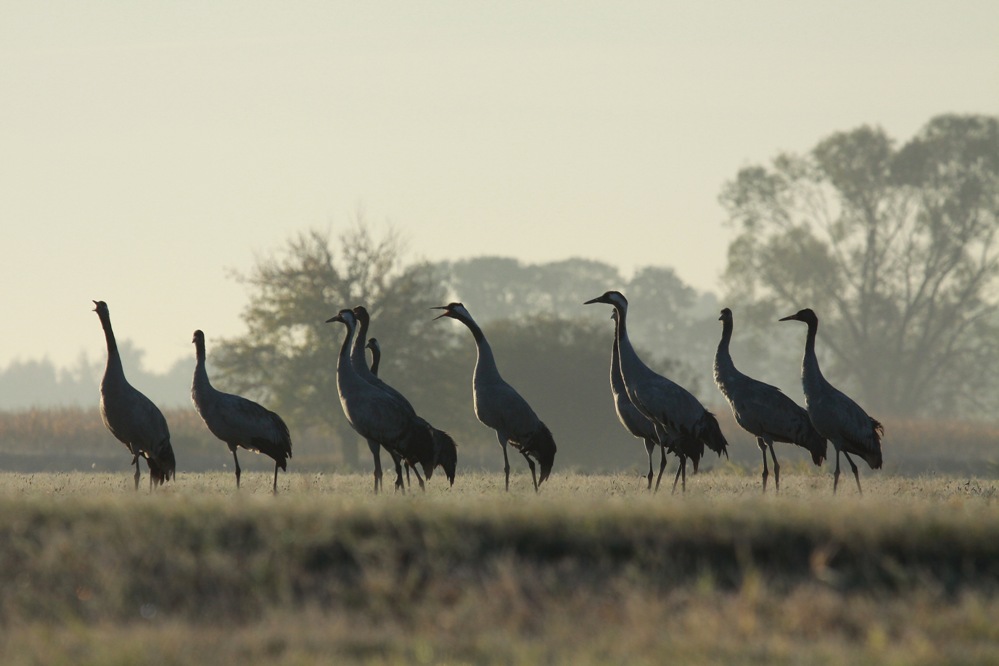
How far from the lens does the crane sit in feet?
60.2

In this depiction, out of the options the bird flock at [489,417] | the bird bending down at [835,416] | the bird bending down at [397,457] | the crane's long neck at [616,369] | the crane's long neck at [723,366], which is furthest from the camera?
the crane's long neck at [616,369]

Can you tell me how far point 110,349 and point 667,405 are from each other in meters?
7.99

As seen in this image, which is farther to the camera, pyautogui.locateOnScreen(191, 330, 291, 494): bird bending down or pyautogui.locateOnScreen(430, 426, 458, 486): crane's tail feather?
pyautogui.locateOnScreen(430, 426, 458, 486): crane's tail feather

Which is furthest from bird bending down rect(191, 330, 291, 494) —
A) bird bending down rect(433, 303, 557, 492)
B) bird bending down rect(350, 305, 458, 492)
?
bird bending down rect(433, 303, 557, 492)

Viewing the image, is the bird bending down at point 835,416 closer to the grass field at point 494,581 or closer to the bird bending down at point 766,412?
the bird bending down at point 766,412

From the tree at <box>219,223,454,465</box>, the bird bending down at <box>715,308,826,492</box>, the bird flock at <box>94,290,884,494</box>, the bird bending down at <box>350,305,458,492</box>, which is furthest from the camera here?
the tree at <box>219,223,454,465</box>

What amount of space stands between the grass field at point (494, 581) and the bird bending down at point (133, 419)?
4.26 m

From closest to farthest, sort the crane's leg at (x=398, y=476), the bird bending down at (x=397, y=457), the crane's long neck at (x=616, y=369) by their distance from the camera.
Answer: the crane's leg at (x=398, y=476) → the bird bending down at (x=397, y=457) → the crane's long neck at (x=616, y=369)

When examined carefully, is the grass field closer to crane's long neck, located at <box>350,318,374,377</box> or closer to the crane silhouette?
the crane silhouette

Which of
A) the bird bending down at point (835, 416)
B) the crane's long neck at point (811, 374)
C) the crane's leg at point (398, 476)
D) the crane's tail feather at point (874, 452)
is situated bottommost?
the crane's leg at point (398, 476)

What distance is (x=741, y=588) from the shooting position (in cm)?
1160

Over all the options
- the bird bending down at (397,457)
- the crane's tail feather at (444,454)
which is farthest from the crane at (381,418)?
the crane's tail feather at (444,454)

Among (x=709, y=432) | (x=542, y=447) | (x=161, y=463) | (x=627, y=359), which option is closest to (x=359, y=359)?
(x=542, y=447)

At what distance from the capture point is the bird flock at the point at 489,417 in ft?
60.6
